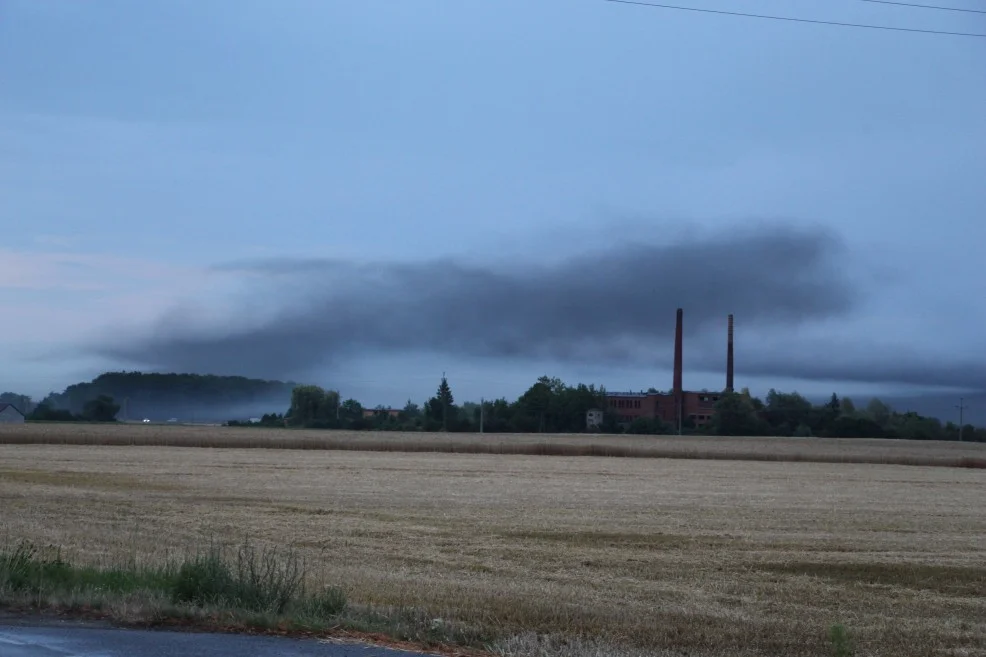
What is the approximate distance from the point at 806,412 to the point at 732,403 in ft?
39.4

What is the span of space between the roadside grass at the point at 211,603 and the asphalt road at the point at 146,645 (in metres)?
0.42

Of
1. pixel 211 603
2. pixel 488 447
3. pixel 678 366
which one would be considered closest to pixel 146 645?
pixel 211 603

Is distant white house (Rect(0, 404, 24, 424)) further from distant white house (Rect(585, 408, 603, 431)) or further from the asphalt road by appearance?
the asphalt road

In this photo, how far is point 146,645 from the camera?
28.9 feet

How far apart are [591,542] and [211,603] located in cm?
1175

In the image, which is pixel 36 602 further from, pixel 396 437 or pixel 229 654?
pixel 396 437

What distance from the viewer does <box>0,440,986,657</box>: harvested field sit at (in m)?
12.6

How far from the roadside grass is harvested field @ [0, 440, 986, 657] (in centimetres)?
89

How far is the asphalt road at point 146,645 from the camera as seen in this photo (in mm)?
8523

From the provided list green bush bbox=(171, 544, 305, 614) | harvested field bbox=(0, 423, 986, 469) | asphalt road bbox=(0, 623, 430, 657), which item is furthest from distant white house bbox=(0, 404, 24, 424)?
asphalt road bbox=(0, 623, 430, 657)

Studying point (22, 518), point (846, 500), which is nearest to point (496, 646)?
point (22, 518)

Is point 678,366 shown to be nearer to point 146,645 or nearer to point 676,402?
point 676,402

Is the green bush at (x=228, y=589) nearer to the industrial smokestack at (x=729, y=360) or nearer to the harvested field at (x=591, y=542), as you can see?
Result: the harvested field at (x=591, y=542)

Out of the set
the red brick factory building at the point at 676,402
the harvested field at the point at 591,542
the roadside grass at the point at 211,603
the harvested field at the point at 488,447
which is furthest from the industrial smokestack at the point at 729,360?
the roadside grass at the point at 211,603
